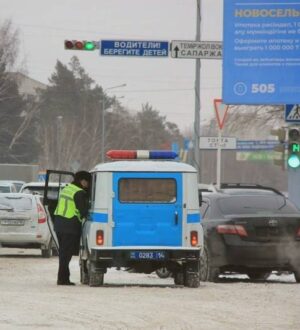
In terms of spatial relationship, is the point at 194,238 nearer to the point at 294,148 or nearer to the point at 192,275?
the point at 192,275

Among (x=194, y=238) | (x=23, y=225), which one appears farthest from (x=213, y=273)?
(x=23, y=225)

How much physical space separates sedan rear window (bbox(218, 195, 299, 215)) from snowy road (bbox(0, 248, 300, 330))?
46.2 inches

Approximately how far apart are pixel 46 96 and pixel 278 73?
8797 cm

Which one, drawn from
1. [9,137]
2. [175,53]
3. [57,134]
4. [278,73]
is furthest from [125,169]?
[57,134]

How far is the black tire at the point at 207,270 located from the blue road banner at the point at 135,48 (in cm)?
1311

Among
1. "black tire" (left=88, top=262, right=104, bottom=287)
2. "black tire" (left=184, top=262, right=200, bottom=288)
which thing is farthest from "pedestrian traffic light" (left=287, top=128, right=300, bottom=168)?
"black tire" (left=88, top=262, right=104, bottom=287)

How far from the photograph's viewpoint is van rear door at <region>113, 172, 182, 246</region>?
56.3 feet

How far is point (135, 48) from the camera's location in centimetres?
3144

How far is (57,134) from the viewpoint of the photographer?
111 meters

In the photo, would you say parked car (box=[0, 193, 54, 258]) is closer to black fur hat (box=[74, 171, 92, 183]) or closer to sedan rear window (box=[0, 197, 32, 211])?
sedan rear window (box=[0, 197, 32, 211])

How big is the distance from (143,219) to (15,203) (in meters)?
11.7

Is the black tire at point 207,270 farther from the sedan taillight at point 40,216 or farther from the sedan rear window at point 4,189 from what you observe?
the sedan rear window at point 4,189

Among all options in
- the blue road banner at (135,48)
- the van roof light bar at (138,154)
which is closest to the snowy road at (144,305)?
the van roof light bar at (138,154)

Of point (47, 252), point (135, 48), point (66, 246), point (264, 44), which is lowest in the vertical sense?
point (47, 252)
